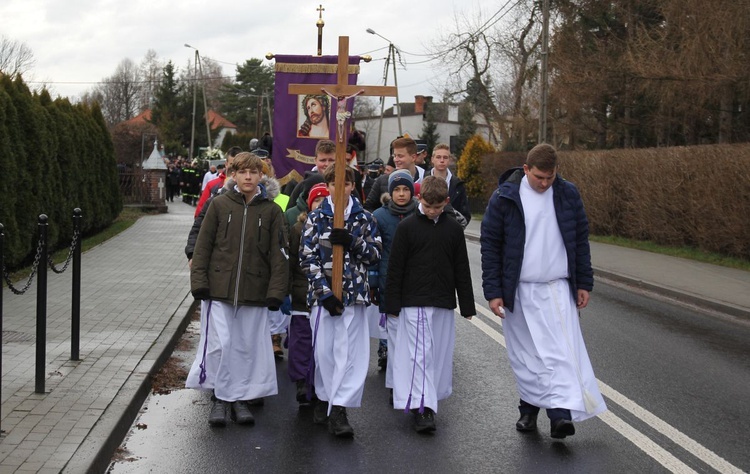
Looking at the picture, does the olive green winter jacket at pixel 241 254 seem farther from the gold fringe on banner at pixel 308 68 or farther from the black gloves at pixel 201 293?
the gold fringe on banner at pixel 308 68

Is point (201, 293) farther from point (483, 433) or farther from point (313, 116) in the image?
point (313, 116)

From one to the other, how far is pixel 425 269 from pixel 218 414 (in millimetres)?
1661

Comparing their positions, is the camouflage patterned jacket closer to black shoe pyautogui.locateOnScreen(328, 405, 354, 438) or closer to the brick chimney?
black shoe pyautogui.locateOnScreen(328, 405, 354, 438)

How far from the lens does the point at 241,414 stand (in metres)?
6.46

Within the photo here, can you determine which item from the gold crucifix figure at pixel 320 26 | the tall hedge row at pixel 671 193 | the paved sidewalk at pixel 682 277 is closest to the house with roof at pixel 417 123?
the tall hedge row at pixel 671 193

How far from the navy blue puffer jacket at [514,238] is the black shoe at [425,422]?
2.79ft

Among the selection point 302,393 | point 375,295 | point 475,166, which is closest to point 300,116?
point 375,295

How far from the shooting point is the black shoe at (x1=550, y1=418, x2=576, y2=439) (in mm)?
5980

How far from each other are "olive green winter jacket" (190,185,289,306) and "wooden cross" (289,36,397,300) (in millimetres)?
404

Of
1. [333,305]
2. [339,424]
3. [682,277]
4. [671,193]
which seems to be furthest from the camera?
[671,193]

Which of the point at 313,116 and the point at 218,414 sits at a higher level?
the point at 313,116

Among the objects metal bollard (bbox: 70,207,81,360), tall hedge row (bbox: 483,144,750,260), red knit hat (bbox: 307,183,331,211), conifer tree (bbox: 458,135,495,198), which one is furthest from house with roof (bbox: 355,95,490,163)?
red knit hat (bbox: 307,183,331,211)

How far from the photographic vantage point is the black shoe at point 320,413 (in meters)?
6.50

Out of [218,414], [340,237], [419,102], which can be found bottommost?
[218,414]
